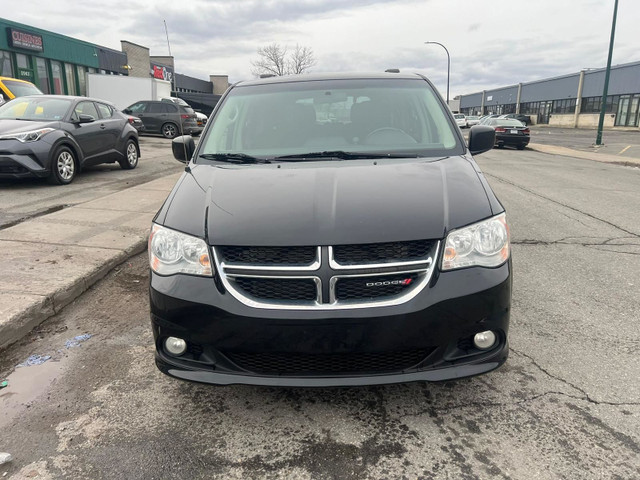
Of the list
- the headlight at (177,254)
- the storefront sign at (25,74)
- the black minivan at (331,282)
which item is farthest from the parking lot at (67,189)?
the storefront sign at (25,74)

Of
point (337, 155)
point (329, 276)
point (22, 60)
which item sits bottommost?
point (329, 276)

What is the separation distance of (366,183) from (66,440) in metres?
2.04

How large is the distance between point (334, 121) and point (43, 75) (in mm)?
27998

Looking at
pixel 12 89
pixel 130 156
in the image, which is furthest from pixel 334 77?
pixel 12 89

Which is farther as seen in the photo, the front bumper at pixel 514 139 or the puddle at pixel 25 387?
the front bumper at pixel 514 139

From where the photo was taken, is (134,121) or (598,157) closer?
(134,121)

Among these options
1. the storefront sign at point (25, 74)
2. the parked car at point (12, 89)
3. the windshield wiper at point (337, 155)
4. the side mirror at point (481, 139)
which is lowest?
the windshield wiper at point (337, 155)

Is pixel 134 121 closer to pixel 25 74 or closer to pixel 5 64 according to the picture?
pixel 5 64

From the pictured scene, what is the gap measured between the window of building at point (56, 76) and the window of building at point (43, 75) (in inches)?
16.7

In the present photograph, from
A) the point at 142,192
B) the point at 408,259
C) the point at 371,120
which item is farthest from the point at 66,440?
the point at 142,192

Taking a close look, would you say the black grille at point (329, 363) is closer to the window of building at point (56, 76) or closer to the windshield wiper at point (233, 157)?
the windshield wiper at point (233, 157)

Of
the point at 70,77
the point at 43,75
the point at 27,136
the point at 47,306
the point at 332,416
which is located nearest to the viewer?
the point at 332,416

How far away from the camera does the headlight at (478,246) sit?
2.36 meters

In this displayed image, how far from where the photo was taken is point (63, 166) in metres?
8.82
